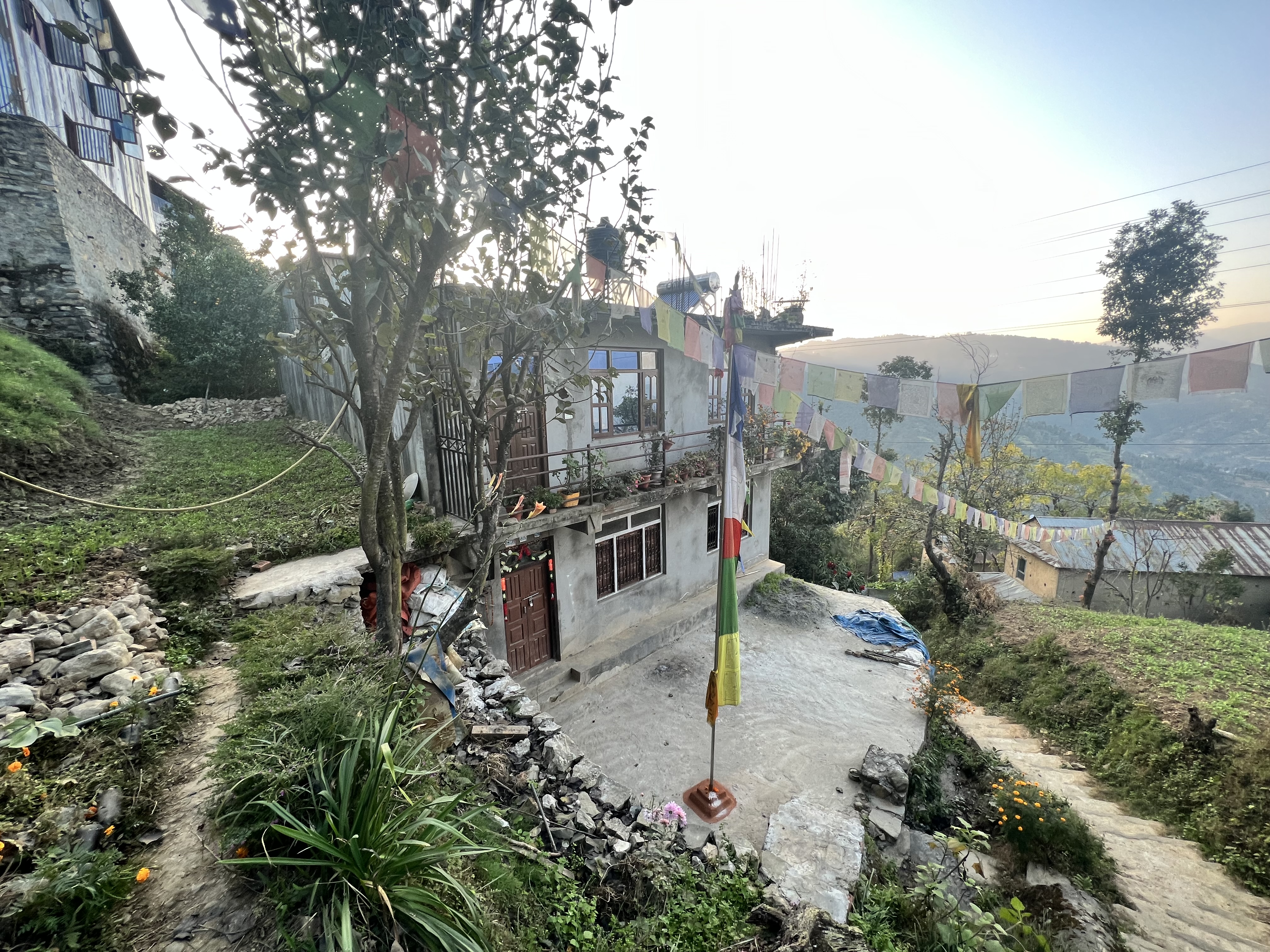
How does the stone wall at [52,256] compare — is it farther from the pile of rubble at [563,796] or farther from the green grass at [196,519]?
the pile of rubble at [563,796]

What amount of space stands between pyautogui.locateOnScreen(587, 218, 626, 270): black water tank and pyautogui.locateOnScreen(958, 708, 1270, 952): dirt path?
8.95m

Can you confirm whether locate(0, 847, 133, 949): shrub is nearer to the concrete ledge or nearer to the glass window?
the concrete ledge

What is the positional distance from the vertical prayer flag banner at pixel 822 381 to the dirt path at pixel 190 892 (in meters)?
7.82

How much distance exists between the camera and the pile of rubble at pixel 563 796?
4.55 meters

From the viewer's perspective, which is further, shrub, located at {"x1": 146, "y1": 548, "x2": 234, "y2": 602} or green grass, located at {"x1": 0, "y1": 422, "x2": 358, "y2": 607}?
shrub, located at {"x1": 146, "y1": 548, "x2": 234, "y2": 602}

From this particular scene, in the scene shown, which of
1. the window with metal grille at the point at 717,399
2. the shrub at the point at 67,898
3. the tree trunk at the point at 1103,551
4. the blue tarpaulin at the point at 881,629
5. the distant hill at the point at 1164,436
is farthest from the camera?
the distant hill at the point at 1164,436

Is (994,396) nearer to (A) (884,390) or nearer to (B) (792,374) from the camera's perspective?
(A) (884,390)

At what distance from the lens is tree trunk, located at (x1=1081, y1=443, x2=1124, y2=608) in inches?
750

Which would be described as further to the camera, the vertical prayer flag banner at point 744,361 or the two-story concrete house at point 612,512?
the two-story concrete house at point 612,512

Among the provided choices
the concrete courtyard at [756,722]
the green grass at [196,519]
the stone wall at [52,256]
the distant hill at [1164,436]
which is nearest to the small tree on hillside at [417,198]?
the green grass at [196,519]

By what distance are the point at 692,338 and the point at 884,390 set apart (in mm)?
3014

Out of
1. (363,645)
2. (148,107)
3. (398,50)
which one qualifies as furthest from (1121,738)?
(148,107)

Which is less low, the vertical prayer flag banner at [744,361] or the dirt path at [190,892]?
the vertical prayer flag banner at [744,361]

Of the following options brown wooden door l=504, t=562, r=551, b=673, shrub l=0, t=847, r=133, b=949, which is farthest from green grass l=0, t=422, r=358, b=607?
shrub l=0, t=847, r=133, b=949
